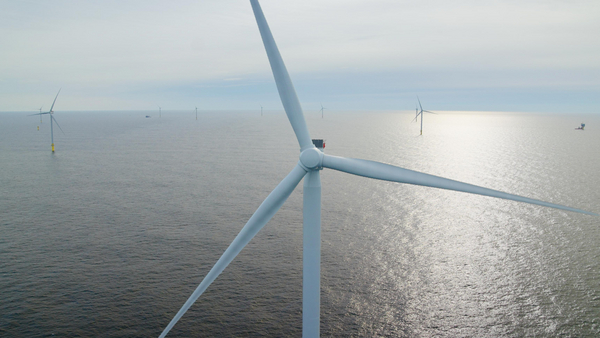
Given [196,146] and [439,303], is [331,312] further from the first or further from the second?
[196,146]

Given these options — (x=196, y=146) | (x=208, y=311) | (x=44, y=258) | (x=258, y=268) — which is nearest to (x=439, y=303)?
(x=258, y=268)

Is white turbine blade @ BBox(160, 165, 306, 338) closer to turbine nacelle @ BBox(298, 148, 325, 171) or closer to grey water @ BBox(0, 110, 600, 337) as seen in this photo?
turbine nacelle @ BBox(298, 148, 325, 171)

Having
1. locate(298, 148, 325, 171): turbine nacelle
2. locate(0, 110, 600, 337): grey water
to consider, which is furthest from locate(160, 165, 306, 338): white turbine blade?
locate(0, 110, 600, 337): grey water

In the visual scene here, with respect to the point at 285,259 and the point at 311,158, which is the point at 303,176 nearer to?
the point at 311,158

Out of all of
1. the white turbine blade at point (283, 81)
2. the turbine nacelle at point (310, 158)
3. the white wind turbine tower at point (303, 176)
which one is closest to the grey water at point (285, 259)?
the white wind turbine tower at point (303, 176)

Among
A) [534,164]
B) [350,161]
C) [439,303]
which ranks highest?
[350,161]

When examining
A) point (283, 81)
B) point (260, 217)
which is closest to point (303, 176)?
point (260, 217)
